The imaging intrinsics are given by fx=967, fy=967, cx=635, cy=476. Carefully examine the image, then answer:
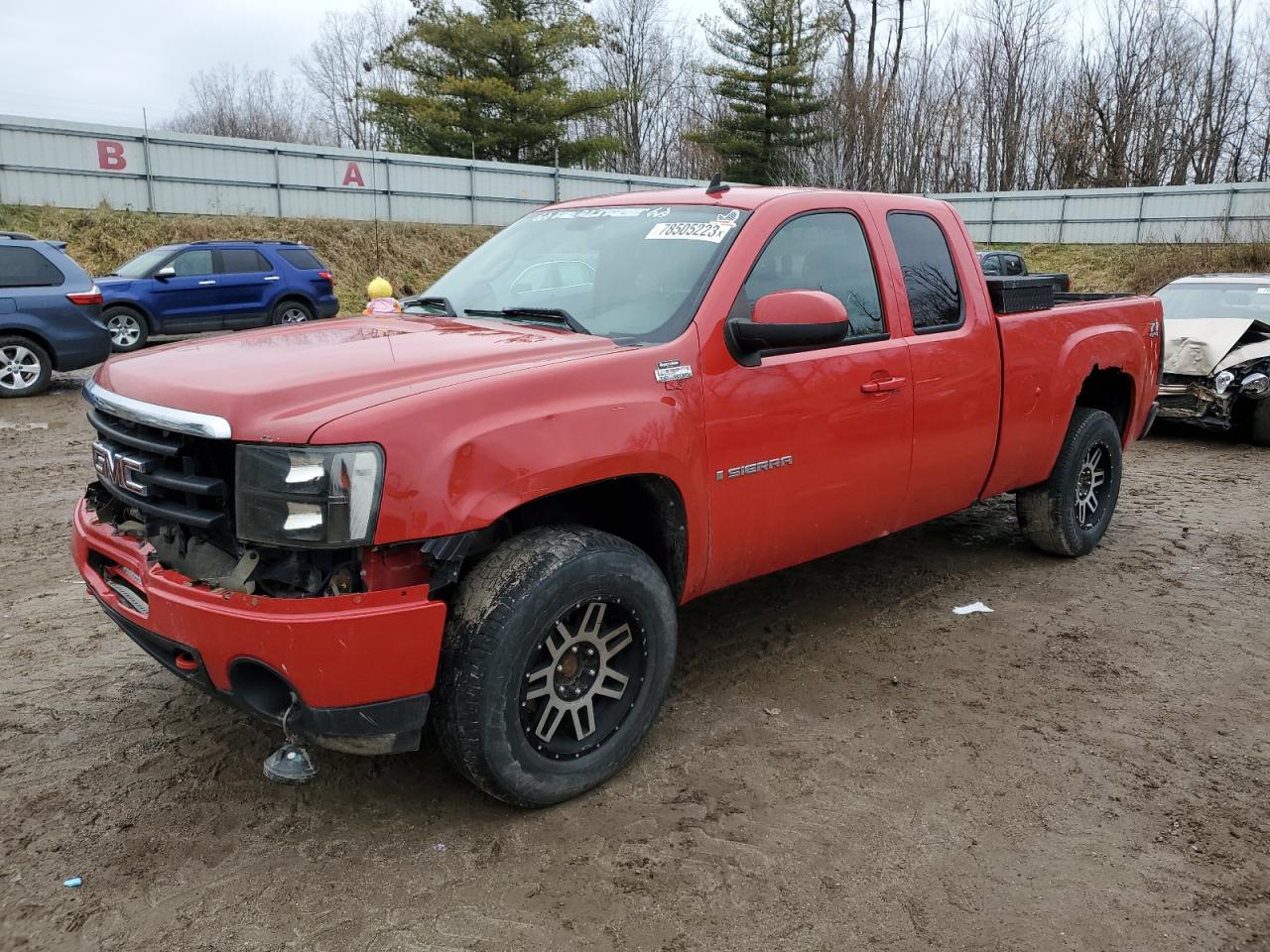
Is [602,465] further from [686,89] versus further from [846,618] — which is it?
[686,89]

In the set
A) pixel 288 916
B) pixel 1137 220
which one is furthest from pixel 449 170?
pixel 288 916

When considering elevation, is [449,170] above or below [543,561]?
above

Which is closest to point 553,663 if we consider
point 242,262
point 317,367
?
point 317,367

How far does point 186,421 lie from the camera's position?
8.82ft

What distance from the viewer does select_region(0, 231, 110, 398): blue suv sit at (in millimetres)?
10750

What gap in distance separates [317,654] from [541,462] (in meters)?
0.81

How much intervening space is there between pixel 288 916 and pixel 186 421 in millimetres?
1366

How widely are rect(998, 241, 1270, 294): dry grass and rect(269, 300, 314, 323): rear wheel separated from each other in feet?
64.4

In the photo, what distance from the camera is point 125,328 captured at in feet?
49.7

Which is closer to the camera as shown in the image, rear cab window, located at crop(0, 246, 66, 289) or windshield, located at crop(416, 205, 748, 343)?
windshield, located at crop(416, 205, 748, 343)

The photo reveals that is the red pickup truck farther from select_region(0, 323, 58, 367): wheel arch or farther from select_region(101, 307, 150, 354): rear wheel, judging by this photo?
select_region(101, 307, 150, 354): rear wheel

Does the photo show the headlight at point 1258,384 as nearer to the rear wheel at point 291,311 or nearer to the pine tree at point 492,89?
the rear wheel at point 291,311

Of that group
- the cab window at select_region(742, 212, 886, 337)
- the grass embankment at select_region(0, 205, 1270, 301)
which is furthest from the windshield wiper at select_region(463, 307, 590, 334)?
the grass embankment at select_region(0, 205, 1270, 301)

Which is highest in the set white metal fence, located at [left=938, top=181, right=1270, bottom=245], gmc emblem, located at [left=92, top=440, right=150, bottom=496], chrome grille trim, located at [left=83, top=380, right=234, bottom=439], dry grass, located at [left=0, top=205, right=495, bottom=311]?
white metal fence, located at [left=938, top=181, right=1270, bottom=245]
